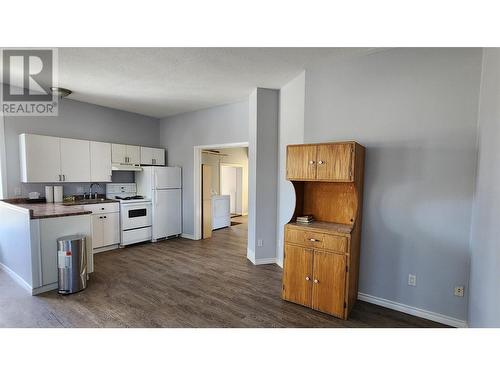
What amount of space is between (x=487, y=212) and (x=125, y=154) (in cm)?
534

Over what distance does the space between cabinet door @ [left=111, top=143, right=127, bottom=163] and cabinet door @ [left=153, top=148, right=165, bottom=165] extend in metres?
0.67

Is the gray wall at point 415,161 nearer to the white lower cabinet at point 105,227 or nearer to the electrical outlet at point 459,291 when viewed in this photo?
the electrical outlet at point 459,291

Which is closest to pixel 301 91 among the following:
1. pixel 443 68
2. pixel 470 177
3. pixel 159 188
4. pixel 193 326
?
pixel 443 68

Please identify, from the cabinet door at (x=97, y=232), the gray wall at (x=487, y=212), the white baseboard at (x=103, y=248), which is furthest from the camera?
the white baseboard at (x=103, y=248)

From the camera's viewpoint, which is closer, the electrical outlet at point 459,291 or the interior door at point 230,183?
the electrical outlet at point 459,291

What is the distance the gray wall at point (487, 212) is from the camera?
5.37 feet

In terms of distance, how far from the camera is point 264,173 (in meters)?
3.76

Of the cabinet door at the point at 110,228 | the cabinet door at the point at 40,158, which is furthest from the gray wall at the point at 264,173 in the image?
the cabinet door at the point at 40,158

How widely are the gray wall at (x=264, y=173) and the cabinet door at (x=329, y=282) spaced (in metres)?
1.46

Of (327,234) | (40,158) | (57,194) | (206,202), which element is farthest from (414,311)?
(40,158)

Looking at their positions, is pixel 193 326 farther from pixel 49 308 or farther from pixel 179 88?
pixel 179 88

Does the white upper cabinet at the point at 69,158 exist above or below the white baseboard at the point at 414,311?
above

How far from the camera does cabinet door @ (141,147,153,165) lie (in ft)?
16.9

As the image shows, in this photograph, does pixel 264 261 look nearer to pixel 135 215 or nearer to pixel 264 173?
pixel 264 173
